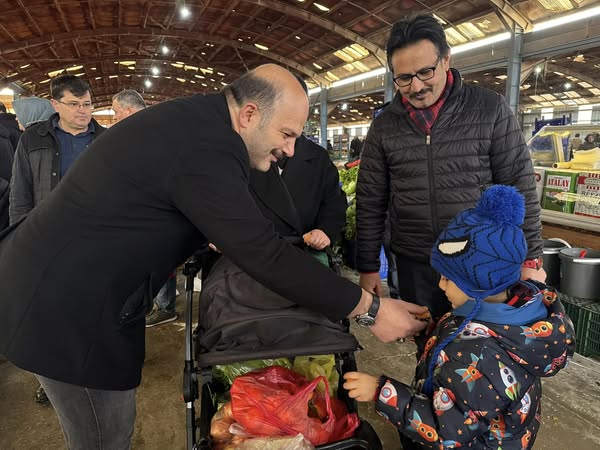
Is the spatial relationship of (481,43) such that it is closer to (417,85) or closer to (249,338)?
(417,85)

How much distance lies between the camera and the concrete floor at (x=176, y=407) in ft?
7.47

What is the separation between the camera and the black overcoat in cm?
109

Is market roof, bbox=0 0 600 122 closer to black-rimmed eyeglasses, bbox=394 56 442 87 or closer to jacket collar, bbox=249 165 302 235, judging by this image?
black-rimmed eyeglasses, bbox=394 56 442 87

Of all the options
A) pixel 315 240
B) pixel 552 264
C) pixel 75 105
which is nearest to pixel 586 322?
pixel 552 264

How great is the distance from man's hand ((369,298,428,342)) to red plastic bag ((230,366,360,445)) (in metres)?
0.23

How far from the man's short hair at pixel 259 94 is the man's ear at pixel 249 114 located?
12 millimetres

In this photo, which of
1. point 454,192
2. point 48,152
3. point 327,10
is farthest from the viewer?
point 327,10

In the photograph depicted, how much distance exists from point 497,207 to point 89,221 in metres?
1.07

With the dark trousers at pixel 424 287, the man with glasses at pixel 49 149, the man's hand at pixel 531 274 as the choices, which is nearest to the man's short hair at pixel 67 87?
the man with glasses at pixel 49 149

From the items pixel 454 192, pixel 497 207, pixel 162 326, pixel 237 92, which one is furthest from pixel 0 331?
pixel 162 326

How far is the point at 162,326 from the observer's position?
3648 mm

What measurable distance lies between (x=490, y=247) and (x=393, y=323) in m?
0.36

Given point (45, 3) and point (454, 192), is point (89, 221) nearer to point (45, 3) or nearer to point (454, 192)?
point (454, 192)

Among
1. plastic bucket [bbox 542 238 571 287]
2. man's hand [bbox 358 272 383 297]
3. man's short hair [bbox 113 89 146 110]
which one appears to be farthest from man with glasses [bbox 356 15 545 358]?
man's short hair [bbox 113 89 146 110]
